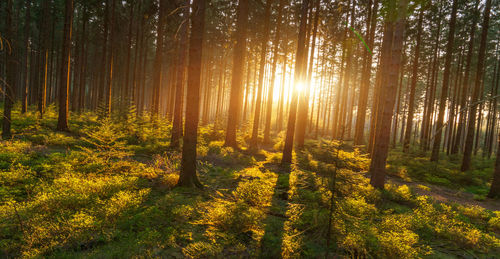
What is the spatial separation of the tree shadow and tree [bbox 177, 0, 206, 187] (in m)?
2.63

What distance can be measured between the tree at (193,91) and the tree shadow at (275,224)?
2635mm

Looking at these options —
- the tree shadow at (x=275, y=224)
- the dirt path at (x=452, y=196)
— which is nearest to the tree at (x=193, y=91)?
the tree shadow at (x=275, y=224)

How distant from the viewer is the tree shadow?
13.9 ft

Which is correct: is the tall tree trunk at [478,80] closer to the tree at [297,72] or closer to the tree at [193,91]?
the tree at [297,72]

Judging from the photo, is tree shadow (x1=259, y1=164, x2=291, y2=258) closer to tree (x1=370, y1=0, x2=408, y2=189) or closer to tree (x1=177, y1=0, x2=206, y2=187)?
tree (x1=177, y1=0, x2=206, y2=187)

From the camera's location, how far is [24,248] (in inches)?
142

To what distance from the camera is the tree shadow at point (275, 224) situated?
4.25 metres

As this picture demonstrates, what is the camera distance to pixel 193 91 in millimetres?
6973

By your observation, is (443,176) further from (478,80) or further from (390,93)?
(390,93)

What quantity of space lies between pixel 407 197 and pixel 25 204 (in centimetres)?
1111

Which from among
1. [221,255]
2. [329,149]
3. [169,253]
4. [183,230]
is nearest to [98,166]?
[183,230]

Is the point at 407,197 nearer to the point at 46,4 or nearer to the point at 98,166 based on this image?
the point at 98,166

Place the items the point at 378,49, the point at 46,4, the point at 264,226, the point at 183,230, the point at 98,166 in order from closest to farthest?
the point at 183,230
the point at 264,226
the point at 98,166
the point at 46,4
the point at 378,49

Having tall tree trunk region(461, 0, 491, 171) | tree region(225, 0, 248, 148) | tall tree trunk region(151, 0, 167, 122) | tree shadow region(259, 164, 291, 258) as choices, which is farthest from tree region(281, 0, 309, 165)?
tall tree trunk region(461, 0, 491, 171)
